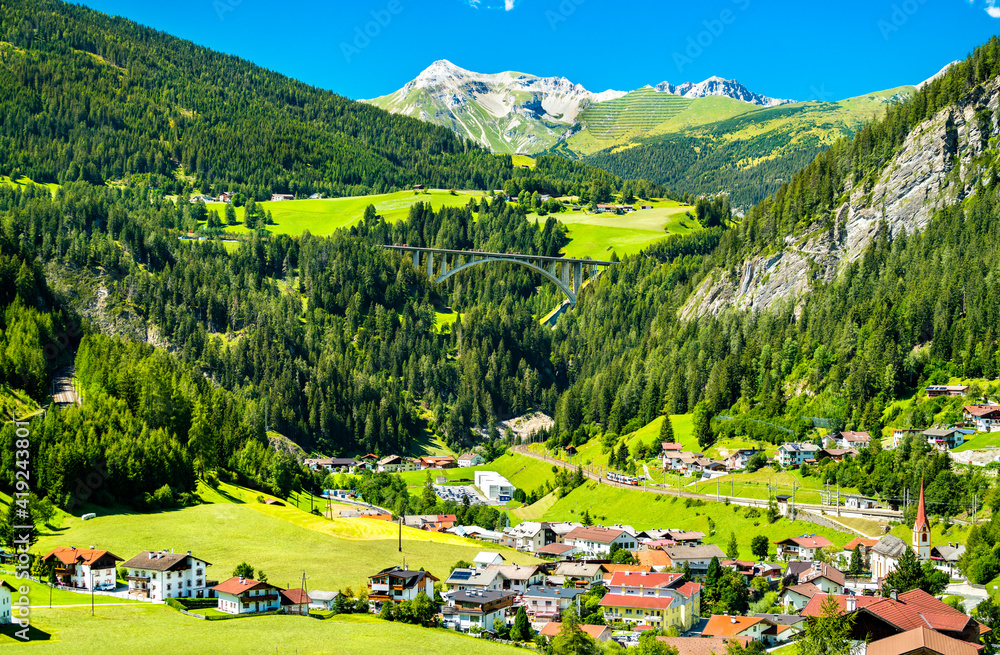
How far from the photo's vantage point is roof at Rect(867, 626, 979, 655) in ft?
177

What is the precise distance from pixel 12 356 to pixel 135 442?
2257cm

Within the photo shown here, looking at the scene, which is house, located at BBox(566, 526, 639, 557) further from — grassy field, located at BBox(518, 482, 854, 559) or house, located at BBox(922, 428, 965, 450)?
house, located at BBox(922, 428, 965, 450)

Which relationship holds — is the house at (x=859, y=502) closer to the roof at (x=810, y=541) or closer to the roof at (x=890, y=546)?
the roof at (x=810, y=541)

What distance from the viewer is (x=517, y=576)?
8294 cm

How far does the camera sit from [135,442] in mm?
101125

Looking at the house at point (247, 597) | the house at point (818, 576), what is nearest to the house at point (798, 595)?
the house at point (818, 576)

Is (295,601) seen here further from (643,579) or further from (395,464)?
(395,464)

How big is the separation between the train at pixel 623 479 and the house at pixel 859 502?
29.4 m

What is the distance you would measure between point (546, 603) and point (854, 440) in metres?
54.3

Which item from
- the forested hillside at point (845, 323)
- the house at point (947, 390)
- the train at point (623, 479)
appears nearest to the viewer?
the house at point (947, 390)

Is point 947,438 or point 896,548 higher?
point 947,438

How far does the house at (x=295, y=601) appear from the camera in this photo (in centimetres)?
7081

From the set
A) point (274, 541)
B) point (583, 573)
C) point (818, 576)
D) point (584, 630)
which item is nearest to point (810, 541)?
point (818, 576)

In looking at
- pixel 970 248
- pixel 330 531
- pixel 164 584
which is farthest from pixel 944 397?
pixel 164 584
